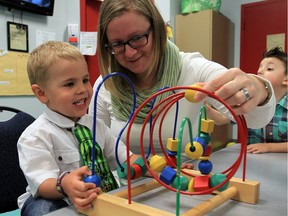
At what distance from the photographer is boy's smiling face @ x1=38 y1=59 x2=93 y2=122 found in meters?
0.82

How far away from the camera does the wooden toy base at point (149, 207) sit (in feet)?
1.74

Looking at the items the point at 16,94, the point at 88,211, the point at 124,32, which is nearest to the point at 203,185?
the point at 88,211

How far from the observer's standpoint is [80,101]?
2.75 feet

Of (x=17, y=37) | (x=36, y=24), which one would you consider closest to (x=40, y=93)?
(x=17, y=37)

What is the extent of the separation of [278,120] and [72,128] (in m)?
0.93

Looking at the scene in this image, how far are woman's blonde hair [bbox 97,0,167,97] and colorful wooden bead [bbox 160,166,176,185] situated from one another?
563 mm

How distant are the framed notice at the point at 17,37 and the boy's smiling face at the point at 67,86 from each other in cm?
169

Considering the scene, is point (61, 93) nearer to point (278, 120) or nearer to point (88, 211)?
point (88, 211)

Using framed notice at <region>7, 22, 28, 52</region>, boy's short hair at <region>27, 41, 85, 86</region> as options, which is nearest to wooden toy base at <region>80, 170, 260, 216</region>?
boy's short hair at <region>27, 41, 85, 86</region>

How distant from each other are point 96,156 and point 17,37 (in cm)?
188

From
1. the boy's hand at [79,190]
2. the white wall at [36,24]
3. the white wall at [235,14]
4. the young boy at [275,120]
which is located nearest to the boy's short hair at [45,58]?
the boy's hand at [79,190]

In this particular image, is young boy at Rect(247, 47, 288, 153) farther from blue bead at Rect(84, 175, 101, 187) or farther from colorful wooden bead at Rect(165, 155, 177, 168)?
blue bead at Rect(84, 175, 101, 187)

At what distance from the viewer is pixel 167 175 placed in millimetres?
531

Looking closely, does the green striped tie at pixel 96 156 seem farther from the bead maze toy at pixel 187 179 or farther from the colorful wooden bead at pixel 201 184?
the colorful wooden bead at pixel 201 184
